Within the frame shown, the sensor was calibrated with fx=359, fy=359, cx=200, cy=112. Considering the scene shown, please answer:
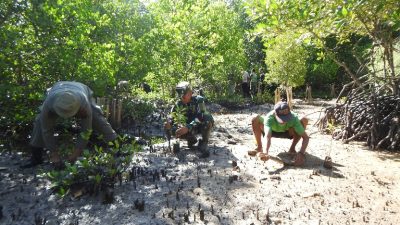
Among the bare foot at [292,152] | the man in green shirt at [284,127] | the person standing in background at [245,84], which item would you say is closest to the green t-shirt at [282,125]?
the man in green shirt at [284,127]

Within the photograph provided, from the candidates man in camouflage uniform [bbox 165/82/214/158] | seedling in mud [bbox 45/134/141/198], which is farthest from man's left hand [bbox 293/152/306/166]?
seedling in mud [bbox 45/134/141/198]

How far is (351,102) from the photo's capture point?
25.8 feet

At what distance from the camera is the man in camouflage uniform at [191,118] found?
6145 millimetres

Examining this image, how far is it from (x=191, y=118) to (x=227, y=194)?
2216mm

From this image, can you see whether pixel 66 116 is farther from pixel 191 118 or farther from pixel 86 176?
pixel 191 118

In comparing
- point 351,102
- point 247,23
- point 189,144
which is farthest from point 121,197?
point 247,23

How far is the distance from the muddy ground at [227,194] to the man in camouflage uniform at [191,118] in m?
0.37

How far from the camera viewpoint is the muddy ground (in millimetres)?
3801

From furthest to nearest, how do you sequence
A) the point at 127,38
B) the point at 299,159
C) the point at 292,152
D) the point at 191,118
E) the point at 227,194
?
1. the point at 127,38
2. the point at 191,118
3. the point at 292,152
4. the point at 299,159
5. the point at 227,194

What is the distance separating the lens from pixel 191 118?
6395mm

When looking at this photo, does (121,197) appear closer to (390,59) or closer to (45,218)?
(45,218)

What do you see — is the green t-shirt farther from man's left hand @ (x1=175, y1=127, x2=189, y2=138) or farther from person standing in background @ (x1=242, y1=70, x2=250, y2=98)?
person standing in background @ (x1=242, y1=70, x2=250, y2=98)

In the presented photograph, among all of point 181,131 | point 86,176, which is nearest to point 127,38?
point 181,131

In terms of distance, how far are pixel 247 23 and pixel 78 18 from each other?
65.9 ft
